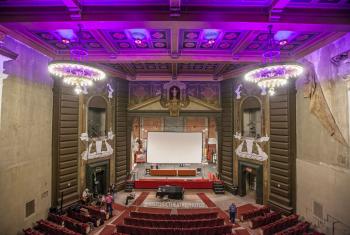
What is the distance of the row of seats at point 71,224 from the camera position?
29.9 feet

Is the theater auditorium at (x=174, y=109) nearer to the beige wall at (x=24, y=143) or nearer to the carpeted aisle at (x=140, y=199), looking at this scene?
the beige wall at (x=24, y=143)

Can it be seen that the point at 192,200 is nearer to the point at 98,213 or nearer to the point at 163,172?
the point at 163,172

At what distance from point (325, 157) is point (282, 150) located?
8.06 feet

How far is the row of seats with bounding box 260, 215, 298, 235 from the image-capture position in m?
8.91

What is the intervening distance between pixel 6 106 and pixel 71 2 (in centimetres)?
455

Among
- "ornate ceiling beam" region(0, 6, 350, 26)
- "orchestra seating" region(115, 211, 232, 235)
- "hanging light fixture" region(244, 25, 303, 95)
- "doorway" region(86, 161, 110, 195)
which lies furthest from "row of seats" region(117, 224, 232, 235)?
"ornate ceiling beam" region(0, 6, 350, 26)

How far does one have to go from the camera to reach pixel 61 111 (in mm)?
10789

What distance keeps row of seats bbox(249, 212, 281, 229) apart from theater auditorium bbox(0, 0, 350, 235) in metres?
0.05

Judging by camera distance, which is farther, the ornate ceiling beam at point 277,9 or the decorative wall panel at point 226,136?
the decorative wall panel at point 226,136

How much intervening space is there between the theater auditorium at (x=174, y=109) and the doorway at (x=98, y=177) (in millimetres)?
82

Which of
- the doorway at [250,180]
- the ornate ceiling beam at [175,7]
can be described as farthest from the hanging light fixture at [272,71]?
the doorway at [250,180]

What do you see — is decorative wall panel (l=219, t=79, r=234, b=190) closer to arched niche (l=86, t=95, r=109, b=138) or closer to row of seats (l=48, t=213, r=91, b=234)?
arched niche (l=86, t=95, r=109, b=138)

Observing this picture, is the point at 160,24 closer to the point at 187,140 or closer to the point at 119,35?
the point at 119,35

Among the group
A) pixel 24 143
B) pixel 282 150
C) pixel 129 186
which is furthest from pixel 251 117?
pixel 24 143
